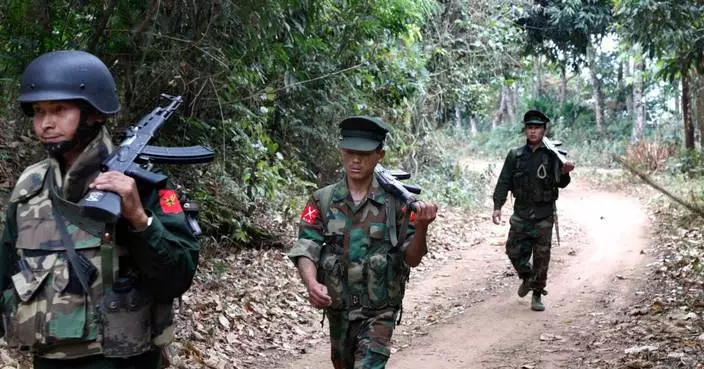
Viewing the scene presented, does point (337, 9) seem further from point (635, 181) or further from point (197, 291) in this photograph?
point (635, 181)

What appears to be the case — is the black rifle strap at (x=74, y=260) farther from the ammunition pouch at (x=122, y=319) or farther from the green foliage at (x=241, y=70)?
the green foliage at (x=241, y=70)

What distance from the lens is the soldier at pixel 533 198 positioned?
8625 mm

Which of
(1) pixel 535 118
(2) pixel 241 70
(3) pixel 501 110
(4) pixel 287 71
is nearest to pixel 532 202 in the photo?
(1) pixel 535 118

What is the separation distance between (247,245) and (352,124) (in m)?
5.28

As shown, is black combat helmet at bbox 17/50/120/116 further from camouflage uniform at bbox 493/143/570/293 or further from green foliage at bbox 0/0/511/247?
camouflage uniform at bbox 493/143/570/293

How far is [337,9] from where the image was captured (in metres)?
9.51

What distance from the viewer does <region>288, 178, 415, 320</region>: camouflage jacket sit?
14.8 feet

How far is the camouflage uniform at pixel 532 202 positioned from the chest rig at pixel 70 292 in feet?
21.6

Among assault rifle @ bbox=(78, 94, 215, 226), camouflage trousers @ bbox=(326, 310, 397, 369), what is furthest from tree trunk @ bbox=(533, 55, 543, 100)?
assault rifle @ bbox=(78, 94, 215, 226)

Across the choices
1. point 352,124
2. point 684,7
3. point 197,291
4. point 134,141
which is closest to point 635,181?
point 684,7

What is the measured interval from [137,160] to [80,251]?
0.41 metres

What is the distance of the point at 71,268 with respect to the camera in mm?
2725

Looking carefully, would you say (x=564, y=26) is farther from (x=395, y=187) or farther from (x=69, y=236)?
(x=69, y=236)

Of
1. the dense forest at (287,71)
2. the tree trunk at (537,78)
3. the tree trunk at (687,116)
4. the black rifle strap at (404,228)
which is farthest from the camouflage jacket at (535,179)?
the tree trunk at (537,78)
